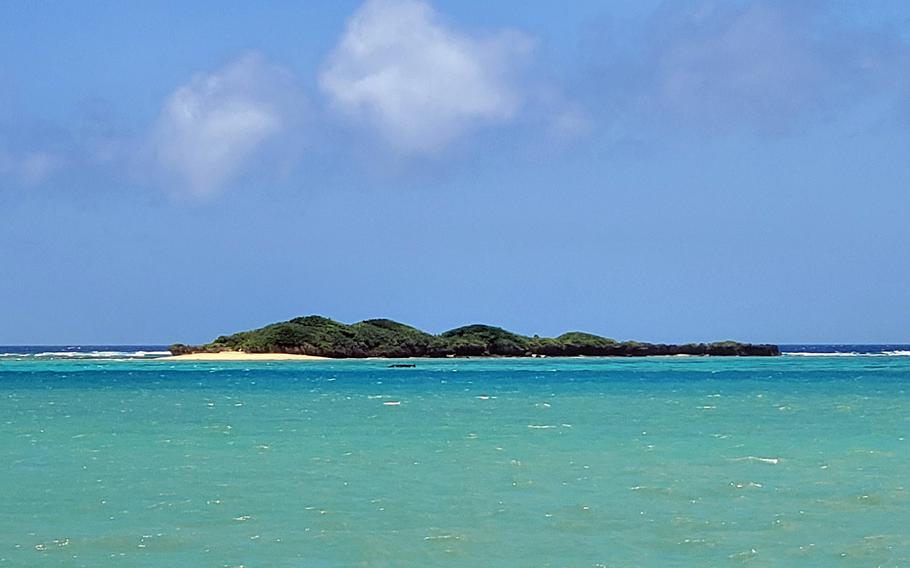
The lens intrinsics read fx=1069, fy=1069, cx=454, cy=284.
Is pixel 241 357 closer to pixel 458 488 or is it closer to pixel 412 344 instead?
pixel 412 344

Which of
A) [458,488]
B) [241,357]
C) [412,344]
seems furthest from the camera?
[412,344]

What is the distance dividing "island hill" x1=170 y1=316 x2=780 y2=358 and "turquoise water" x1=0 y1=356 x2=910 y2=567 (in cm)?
11207

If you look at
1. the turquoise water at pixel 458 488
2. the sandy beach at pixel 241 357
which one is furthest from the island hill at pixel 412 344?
the turquoise water at pixel 458 488

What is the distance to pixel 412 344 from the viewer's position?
154250 mm

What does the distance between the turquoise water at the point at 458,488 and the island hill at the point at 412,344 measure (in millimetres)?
112067

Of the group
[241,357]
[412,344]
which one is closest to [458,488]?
[241,357]

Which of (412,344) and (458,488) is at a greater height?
(412,344)

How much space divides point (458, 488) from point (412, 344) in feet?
445

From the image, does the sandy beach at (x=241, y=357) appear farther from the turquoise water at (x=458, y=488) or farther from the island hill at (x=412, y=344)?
the turquoise water at (x=458, y=488)

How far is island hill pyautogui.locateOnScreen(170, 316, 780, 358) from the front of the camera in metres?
150

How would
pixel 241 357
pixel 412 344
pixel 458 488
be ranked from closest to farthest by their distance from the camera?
pixel 458 488, pixel 241 357, pixel 412 344

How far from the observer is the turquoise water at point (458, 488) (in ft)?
46.1

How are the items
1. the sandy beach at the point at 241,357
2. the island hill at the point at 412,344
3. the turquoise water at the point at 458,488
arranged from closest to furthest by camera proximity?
the turquoise water at the point at 458,488 < the sandy beach at the point at 241,357 < the island hill at the point at 412,344

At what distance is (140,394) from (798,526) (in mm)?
42337
